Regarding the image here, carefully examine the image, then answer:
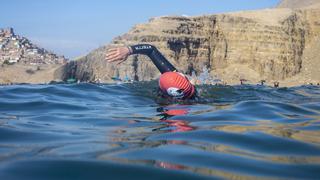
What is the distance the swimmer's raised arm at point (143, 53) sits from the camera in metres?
7.93

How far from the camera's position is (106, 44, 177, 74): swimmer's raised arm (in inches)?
312

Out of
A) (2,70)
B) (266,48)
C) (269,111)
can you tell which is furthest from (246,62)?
(269,111)

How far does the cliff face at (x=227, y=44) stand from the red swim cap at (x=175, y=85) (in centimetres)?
4303

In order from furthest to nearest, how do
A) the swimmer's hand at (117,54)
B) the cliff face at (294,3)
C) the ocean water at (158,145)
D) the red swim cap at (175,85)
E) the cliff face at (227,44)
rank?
1. the cliff face at (294,3)
2. the cliff face at (227,44)
3. the red swim cap at (175,85)
4. the swimmer's hand at (117,54)
5. the ocean water at (158,145)

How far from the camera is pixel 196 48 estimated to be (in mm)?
55531

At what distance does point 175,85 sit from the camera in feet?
27.2

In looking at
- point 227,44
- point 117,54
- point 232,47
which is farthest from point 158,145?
point 227,44

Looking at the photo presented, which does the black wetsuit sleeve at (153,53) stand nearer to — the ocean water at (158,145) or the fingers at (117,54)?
the fingers at (117,54)

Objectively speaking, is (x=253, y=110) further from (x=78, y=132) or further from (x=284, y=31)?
(x=284, y=31)

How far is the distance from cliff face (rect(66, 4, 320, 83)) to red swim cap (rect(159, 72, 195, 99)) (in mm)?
43027

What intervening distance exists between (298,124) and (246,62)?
51584mm

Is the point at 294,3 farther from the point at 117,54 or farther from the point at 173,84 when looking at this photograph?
the point at 117,54

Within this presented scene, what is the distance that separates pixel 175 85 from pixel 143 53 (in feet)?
3.71

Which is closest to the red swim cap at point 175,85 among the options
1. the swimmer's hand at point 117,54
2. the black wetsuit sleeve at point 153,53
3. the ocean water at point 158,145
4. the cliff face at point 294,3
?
the black wetsuit sleeve at point 153,53
